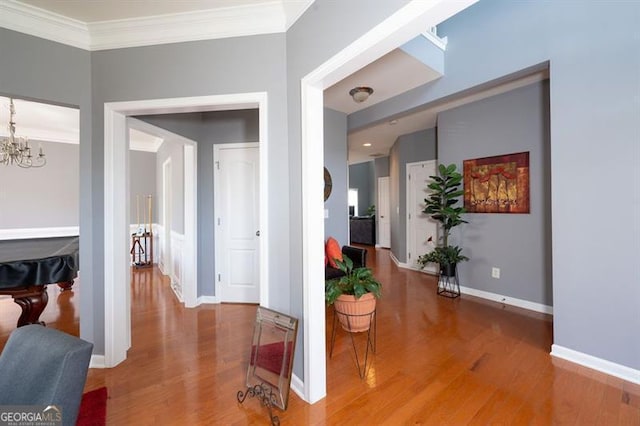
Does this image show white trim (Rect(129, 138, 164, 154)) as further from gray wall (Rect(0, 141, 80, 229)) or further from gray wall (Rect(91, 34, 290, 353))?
gray wall (Rect(91, 34, 290, 353))

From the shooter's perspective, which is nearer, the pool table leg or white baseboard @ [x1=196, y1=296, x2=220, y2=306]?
the pool table leg

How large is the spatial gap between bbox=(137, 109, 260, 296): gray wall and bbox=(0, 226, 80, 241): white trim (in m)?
3.16

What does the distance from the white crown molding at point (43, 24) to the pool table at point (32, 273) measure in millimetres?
1738

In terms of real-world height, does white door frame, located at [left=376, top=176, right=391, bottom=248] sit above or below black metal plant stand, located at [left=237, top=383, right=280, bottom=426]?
above

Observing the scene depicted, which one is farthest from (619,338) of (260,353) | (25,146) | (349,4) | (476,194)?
(25,146)

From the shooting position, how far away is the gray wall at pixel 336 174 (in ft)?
13.7

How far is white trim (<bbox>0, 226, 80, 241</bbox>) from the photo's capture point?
4848 mm

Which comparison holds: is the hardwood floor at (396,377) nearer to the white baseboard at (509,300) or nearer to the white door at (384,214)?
the white baseboard at (509,300)

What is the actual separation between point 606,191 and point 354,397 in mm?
2371

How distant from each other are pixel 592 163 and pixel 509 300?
2087mm

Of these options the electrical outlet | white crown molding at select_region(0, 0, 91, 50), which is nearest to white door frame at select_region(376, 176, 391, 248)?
the electrical outlet

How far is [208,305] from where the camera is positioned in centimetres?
367

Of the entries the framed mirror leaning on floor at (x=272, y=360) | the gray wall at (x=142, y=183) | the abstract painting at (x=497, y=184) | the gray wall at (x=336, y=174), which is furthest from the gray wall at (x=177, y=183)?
the abstract painting at (x=497, y=184)

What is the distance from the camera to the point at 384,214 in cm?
836
